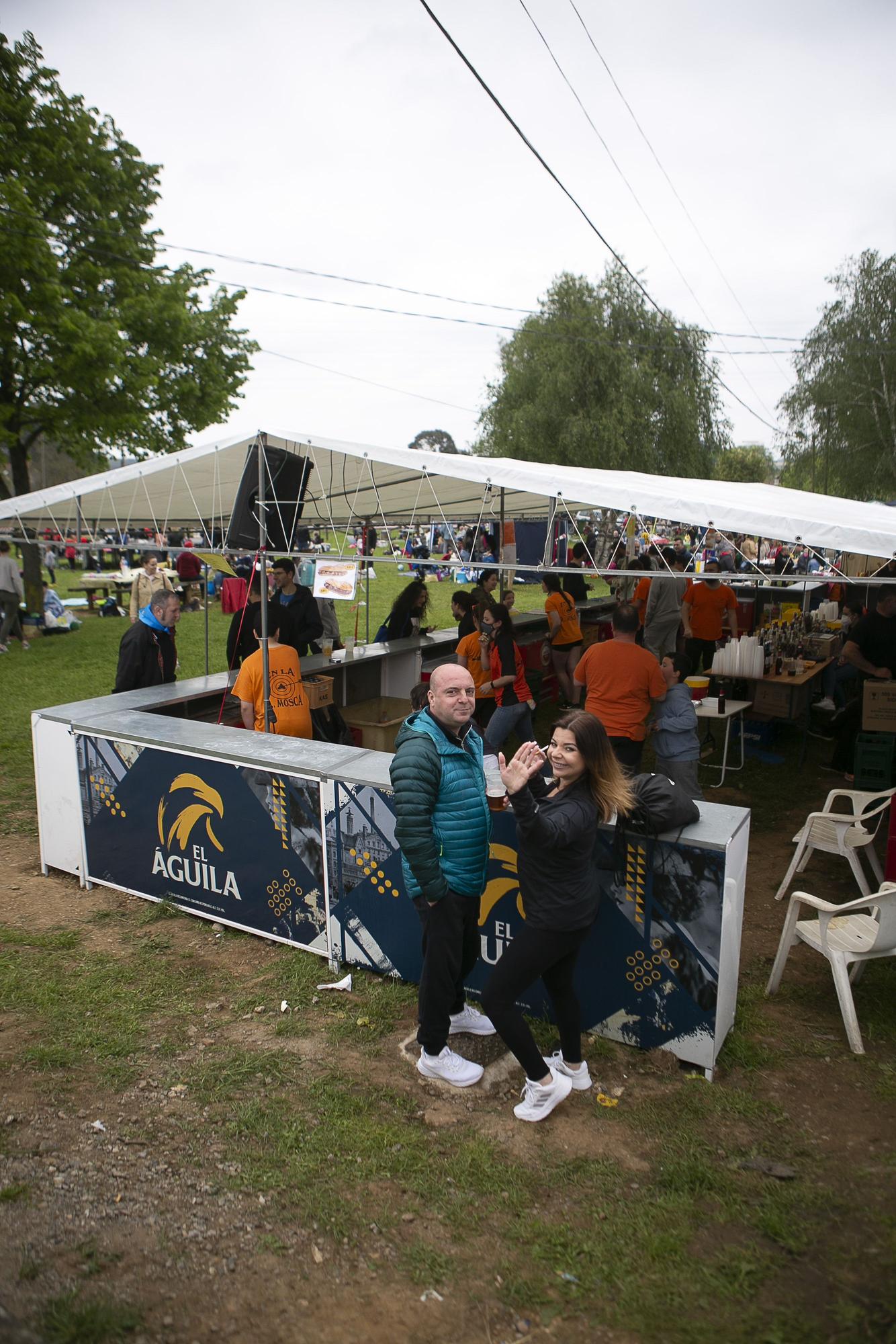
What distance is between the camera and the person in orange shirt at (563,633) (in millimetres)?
10164

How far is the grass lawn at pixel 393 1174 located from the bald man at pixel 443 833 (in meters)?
0.44

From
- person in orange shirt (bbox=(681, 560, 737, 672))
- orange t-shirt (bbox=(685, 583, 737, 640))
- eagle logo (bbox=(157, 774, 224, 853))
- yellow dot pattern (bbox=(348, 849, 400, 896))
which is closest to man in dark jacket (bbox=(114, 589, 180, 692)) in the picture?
eagle logo (bbox=(157, 774, 224, 853))

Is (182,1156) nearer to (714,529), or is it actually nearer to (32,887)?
(32,887)

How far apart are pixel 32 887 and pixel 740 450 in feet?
325

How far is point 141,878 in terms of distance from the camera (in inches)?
217

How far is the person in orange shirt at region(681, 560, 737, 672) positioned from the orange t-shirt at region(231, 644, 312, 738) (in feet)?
20.3

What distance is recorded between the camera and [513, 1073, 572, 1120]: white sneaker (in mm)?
3445

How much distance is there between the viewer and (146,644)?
674 cm

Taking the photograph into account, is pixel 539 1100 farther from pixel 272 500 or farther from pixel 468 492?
pixel 468 492

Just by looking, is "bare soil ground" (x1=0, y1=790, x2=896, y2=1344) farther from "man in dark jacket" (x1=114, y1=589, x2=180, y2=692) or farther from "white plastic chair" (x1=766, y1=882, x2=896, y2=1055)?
"man in dark jacket" (x1=114, y1=589, x2=180, y2=692)

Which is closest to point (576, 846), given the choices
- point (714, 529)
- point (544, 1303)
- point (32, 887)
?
point (544, 1303)

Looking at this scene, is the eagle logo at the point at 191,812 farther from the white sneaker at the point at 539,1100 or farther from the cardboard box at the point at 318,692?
the cardboard box at the point at 318,692

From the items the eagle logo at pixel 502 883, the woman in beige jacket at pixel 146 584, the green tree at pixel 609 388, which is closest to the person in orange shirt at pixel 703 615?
the eagle logo at pixel 502 883

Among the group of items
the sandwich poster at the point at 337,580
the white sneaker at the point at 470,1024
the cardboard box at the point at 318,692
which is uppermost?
the sandwich poster at the point at 337,580
